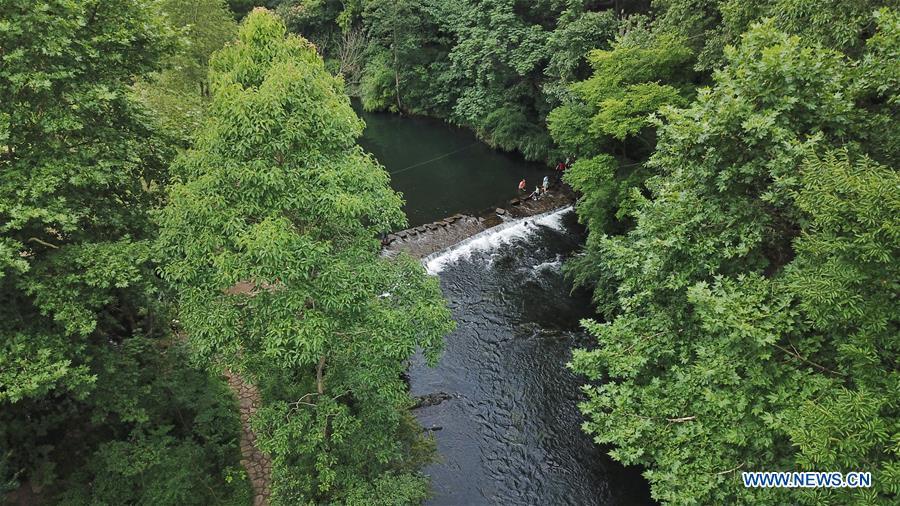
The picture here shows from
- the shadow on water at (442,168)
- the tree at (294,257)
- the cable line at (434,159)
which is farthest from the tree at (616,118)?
the cable line at (434,159)

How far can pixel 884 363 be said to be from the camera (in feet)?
22.1

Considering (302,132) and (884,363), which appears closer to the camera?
(884,363)

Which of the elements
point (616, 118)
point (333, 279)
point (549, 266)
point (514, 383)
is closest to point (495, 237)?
point (549, 266)

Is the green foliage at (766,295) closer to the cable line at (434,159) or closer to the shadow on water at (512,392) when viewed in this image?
the shadow on water at (512,392)

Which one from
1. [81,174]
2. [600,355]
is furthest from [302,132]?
[600,355]

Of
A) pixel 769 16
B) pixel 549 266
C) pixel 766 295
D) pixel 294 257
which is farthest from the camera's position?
pixel 549 266

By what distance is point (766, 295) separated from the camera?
787cm

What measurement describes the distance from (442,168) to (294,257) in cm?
2740

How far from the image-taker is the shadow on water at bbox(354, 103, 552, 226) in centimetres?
2875

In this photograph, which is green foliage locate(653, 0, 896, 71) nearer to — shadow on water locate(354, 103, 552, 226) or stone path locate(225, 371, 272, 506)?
shadow on water locate(354, 103, 552, 226)

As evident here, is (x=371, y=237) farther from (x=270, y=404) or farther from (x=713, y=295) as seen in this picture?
(x=713, y=295)

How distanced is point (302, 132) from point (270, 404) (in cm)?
525

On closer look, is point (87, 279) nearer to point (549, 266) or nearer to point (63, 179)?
point (63, 179)

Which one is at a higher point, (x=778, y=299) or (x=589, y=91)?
(x=589, y=91)
